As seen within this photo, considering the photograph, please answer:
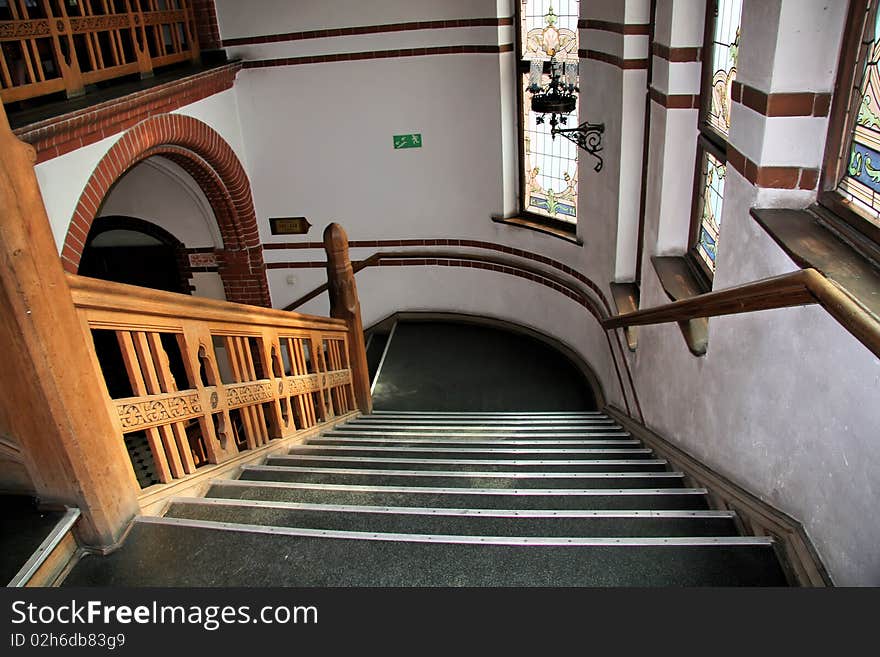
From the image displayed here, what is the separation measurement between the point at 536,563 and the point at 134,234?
754cm

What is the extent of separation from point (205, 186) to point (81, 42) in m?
1.73

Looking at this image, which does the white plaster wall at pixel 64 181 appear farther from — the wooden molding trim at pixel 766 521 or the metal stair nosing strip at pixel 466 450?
the wooden molding trim at pixel 766 521

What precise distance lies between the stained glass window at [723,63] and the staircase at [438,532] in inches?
68.3

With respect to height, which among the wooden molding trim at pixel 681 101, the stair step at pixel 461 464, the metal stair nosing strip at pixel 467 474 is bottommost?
the stair step at pixel 461 464

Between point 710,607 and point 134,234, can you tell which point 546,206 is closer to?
point 134,234

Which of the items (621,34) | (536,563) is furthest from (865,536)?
(621,34)

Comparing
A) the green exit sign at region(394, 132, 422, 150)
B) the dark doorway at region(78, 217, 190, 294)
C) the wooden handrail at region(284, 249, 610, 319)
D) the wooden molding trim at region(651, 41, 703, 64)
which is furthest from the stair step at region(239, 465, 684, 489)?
the dark doorway at region(78, 217, 190, 294)

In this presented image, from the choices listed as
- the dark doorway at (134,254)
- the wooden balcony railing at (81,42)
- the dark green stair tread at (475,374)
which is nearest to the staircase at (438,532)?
the dark green stair tread at (475,374)

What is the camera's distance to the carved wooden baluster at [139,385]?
223cm

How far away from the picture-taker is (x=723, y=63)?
327 cm

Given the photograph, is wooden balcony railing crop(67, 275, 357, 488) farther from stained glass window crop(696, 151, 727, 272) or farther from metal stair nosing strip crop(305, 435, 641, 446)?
stained glass window crop(696, 151, 727, 272)

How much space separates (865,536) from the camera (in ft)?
5.66

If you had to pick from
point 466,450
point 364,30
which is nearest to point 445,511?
point 466,450

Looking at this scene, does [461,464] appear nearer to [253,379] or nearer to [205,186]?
[253,379]
